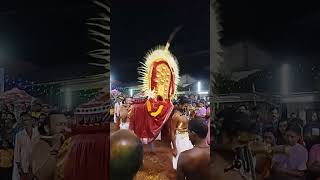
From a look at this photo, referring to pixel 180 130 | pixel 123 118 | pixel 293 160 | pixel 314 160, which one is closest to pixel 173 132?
pixel 180 130

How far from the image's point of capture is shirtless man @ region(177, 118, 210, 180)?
500 cm

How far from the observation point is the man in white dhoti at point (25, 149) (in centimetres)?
533

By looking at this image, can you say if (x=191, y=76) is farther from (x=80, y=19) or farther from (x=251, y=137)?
(x=80, y=19)

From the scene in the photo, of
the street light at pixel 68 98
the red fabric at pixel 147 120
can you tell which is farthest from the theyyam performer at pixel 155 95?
the street light at pixel 68 98

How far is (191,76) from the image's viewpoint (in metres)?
4.98

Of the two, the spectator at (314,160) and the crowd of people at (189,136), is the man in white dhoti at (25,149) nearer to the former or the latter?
the crowd of people at (189,136)

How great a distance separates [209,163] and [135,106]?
2.94 feet

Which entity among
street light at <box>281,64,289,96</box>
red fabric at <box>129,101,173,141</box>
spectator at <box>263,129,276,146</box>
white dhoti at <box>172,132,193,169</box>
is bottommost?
white dhoti at <box>172,132,193,169</box>

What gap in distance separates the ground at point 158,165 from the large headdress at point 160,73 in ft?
1.59

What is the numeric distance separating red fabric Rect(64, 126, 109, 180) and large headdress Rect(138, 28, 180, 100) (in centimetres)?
61

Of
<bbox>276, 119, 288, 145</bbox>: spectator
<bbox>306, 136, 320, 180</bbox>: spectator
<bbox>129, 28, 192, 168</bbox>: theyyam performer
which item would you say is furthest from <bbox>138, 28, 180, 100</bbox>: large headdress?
<bbox>306, 136, 320, 180</bbox>: spectator

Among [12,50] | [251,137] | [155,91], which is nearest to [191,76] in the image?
[155,91]

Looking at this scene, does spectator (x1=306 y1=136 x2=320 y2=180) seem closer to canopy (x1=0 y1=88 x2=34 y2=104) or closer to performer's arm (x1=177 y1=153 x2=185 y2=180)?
performer's arm (x1=177 y1=153 x2=185 y2=180)

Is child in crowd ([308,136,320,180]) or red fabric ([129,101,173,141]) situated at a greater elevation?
red fabric ([129,101,173,141])
